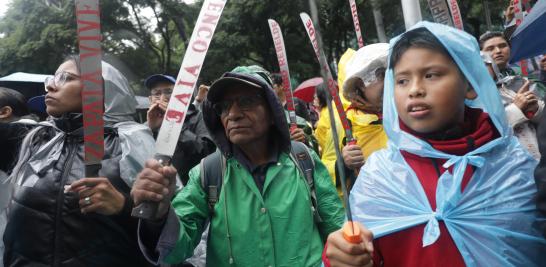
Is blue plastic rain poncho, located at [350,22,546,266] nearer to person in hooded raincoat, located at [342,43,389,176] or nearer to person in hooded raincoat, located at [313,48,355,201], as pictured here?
person in hooded raincoat, located at [342,43,389,176]

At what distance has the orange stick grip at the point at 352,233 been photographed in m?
1.24

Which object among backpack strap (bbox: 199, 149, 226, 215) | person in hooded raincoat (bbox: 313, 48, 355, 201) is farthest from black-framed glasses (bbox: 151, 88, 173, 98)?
backpack strap (bbox: 199, 149, 226, 215)

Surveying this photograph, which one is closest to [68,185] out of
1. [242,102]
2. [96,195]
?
[96,195]

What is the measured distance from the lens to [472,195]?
1.46m

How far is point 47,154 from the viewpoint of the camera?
219 cm

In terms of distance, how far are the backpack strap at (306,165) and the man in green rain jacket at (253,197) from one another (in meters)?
0.03

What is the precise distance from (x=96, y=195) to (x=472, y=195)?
1251mm

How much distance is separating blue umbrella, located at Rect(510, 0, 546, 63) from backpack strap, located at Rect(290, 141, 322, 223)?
154cm

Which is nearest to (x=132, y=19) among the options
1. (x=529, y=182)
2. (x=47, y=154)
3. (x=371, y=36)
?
(x=371, y=36)

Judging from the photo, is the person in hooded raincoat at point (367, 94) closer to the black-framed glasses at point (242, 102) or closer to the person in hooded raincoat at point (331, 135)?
the person in hooded raincoat at point (331, 135)

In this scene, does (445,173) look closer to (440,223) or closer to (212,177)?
(440,223)

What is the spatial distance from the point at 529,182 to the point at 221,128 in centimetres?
142

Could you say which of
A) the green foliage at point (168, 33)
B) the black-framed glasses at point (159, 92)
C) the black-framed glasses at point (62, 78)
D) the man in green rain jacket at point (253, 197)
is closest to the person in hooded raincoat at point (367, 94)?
the man in green rain jacket at point (253, 197)

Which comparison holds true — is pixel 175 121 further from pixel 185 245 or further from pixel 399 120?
pixel 399 120
